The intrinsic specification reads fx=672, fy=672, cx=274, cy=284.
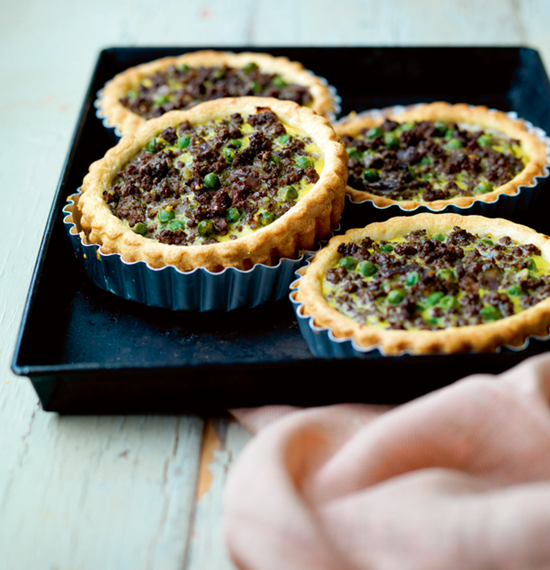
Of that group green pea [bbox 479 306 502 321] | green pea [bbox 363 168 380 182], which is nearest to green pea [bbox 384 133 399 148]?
green pea [bbox 363 168 380 182]

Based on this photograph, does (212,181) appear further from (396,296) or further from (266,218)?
(396,296)

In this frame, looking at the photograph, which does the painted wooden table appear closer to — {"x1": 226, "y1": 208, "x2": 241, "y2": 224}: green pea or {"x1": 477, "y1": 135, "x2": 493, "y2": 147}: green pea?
{"x1": 226, "y1": 208, "x2": 241, "y2": 224}: green pea

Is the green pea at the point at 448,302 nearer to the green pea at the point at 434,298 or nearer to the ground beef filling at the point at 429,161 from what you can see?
the green pea at the point at 434,298

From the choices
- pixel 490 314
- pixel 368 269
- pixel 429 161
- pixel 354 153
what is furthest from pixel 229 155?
pixel 490 314

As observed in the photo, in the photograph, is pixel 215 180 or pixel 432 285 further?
pixel 215 180

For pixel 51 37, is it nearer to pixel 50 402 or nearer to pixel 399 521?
pixel 50 402

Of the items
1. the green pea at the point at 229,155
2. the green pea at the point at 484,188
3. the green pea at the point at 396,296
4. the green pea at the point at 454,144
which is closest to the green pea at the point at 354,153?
the green pea at the point at 454,144

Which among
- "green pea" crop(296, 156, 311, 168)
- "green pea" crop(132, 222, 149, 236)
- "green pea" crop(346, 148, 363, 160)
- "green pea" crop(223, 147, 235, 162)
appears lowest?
"green pea" crop(132, 222, 149, 236)
